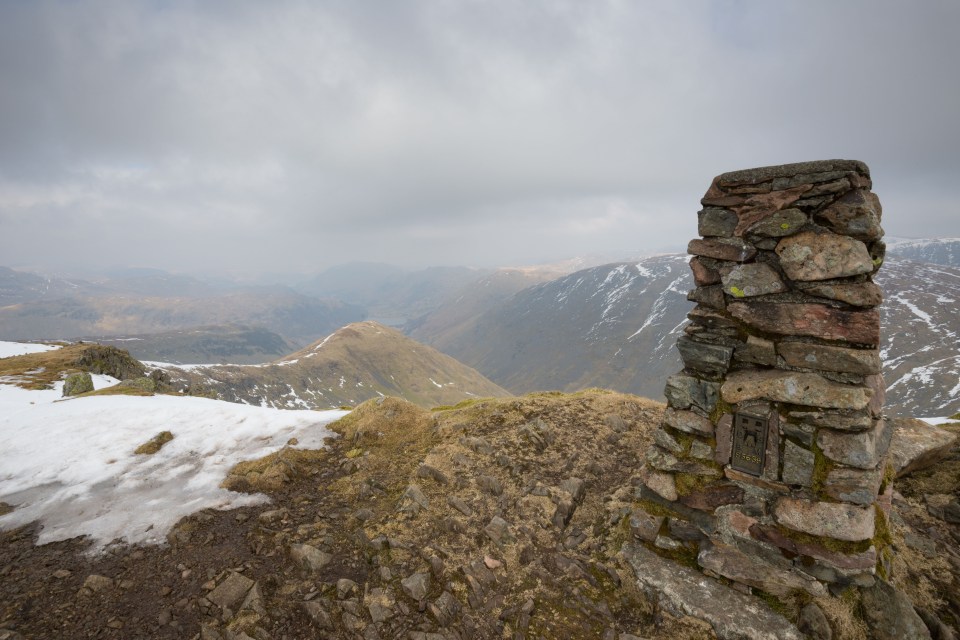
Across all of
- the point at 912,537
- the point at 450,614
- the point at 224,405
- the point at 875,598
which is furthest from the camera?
the point at 224,405

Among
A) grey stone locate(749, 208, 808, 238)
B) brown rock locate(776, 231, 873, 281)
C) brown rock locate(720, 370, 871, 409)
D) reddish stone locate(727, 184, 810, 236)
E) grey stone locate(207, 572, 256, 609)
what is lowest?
grey stone locate(207, 572, 256, 609)

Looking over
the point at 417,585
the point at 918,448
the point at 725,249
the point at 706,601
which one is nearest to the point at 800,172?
the point at 725,249

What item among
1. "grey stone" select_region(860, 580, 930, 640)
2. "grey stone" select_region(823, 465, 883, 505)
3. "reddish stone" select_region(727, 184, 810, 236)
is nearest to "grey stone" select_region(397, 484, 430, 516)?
"grey stone" select_region(823, 465, 883, 505)

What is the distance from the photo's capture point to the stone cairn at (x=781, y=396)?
733cm

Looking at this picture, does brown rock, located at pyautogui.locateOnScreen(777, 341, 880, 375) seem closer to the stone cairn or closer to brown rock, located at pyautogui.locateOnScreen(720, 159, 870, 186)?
the stone cairn

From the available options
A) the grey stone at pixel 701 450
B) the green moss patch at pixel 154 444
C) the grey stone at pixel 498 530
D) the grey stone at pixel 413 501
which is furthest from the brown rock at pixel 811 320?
the green moss patch at pixel 154 444

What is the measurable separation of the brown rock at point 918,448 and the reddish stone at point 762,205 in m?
8.54

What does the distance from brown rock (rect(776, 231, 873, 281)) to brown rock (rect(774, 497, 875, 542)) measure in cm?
426

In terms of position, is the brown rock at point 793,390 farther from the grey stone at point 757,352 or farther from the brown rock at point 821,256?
the brown rock at point 821,256

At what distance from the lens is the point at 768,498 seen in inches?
315

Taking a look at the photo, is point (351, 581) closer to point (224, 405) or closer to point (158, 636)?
point (158, 636)

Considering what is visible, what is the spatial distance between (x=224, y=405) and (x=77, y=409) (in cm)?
614

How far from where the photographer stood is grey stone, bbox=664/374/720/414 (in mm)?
8695

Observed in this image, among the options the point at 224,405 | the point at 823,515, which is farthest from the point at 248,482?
the point at 823,515
